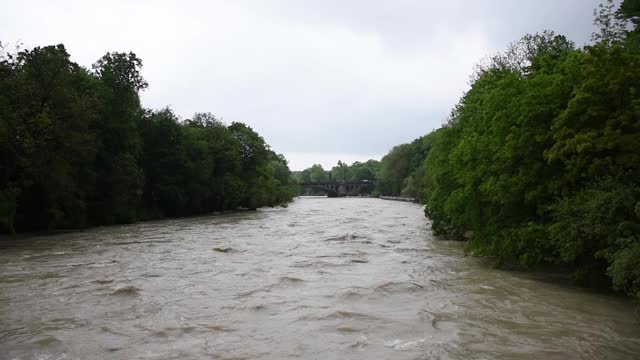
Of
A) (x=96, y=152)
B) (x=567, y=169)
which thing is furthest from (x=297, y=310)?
(x=96, y=152)

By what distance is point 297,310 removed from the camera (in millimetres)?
13023

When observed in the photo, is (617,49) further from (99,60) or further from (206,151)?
(206,151)

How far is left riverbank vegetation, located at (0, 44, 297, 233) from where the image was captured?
34.2 metres

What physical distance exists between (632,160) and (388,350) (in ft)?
27.8

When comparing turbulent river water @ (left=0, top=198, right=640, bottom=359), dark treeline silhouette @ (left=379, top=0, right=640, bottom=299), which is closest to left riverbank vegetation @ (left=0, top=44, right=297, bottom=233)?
turbulent river water @ (left=0, top=198, right=640, bottom=359)

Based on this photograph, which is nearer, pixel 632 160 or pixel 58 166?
pixel 632 160

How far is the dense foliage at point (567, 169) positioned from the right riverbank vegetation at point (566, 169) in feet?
0.10

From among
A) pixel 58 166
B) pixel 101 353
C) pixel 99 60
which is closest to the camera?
pixel 101 353

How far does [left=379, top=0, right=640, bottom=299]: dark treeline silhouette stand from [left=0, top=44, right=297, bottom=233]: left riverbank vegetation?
93.4 feet

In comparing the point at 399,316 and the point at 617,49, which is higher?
the point at 617,49

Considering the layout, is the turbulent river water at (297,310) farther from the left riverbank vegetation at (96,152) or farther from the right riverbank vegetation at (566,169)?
the left riverbank vegetation at (96,152)

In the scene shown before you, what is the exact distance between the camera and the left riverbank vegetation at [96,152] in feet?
112

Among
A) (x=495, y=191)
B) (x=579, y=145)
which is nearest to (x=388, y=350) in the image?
(x=579, y=145)

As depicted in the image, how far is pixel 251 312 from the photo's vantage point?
12836 mm
